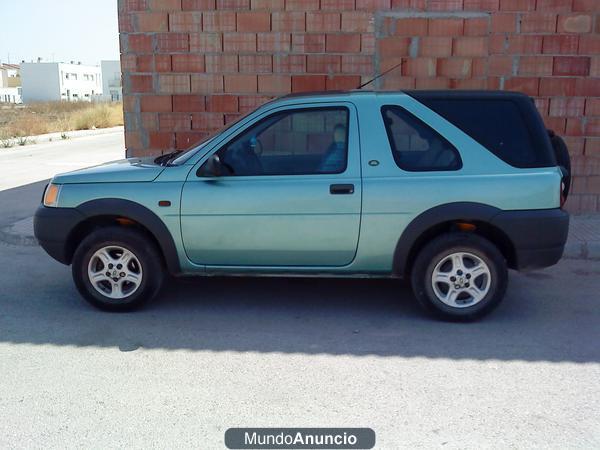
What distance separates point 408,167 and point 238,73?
13.7ft

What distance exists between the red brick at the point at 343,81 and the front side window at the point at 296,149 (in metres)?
3.28

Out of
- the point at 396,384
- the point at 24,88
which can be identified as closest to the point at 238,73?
the point at 396,384

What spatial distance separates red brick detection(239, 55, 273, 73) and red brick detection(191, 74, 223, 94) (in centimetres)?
36

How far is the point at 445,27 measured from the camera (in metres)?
7.79

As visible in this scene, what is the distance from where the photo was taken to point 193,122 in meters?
8.26

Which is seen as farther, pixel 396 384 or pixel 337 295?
pixel 337 295

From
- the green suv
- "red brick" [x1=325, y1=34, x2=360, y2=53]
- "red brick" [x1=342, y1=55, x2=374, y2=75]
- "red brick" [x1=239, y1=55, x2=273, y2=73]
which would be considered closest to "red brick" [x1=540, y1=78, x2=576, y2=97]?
"red brick" [x1=342, y1=55, x2=374, y2=75]

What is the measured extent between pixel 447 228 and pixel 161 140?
4.89 meters

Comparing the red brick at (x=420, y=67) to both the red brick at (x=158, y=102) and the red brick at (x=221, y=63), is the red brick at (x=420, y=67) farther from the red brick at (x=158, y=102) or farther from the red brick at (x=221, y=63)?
the red brick at (x=158, y=102)

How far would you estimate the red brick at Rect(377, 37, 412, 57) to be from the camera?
7.85m

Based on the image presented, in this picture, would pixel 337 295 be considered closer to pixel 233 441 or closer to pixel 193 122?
pixel 233 441

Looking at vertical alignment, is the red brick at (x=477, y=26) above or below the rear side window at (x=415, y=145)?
above

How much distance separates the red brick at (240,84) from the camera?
8.09 m

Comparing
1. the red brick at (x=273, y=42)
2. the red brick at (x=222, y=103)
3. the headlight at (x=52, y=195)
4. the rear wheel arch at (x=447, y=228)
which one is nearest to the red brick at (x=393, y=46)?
the red brick at (x=273, y=42)
